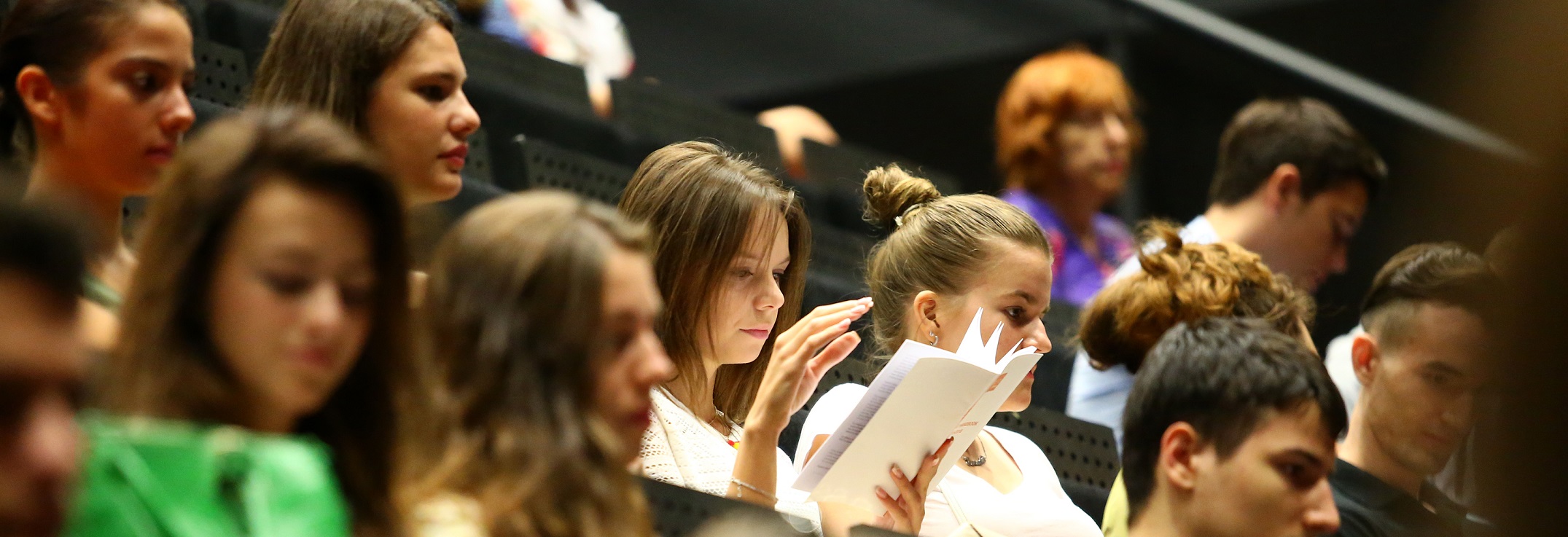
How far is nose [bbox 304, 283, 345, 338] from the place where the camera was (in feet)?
3.22

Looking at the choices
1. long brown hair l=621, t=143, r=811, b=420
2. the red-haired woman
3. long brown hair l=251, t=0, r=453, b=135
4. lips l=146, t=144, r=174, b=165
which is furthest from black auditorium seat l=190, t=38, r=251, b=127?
the red-haired woman

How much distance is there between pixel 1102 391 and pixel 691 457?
3.08 ft

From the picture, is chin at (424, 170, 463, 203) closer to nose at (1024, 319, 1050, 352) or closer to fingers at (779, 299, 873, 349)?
fingers at (779, 299, 873, 349)

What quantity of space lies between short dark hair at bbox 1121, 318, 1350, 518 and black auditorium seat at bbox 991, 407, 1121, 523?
683 millimetres

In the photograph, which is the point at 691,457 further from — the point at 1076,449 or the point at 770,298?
the point at 1076,449

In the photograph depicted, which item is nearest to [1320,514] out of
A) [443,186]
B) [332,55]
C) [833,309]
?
[833,309]

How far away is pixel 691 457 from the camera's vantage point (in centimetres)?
169

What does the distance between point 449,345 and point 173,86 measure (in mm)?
791

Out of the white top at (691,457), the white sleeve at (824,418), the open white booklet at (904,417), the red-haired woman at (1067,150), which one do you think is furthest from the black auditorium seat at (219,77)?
the red-haired woman at (1067,150)

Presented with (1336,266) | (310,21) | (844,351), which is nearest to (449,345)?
(844,351)

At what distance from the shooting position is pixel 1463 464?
1.99 meters

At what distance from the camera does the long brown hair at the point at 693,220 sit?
175 cm

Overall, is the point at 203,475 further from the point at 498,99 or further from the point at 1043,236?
the point at 498,99

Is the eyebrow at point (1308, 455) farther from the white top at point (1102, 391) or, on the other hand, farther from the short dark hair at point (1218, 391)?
the white top at point (1102, 391)
